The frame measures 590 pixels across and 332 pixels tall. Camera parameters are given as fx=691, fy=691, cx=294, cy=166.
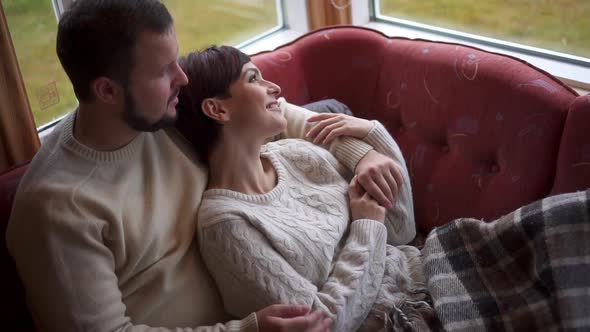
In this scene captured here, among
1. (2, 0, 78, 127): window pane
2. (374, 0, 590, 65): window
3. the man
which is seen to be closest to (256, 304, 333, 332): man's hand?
the man

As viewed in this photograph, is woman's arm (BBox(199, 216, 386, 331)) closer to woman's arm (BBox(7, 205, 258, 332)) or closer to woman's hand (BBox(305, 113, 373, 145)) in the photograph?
woman's arm (BBox(7, 205, 258, 332))

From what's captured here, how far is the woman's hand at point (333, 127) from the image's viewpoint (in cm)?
165

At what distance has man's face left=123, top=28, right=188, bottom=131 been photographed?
124 centimetres

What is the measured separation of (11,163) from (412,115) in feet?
3.32

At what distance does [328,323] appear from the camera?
1.33 meters

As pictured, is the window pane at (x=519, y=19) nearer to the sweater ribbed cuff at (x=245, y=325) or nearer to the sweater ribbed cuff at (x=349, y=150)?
the sweater ribbed cuff at (x=349, y=150)

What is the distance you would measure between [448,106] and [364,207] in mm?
386

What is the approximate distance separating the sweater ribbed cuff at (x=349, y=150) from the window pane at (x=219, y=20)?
2.78 feet

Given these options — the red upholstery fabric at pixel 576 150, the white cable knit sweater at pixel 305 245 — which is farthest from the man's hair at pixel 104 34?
the red upholstery fabric at pixel 576 150

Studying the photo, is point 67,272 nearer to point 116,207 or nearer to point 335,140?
point 116,207

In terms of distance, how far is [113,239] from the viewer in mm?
1259

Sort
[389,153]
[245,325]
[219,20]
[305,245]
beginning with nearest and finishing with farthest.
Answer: [245,325] < [305,245] < [389,153] < [219,20]

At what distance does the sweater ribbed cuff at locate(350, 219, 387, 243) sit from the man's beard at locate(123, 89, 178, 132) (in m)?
0.47

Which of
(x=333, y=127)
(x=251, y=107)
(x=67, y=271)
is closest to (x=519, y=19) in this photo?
(x=333, y=127)
